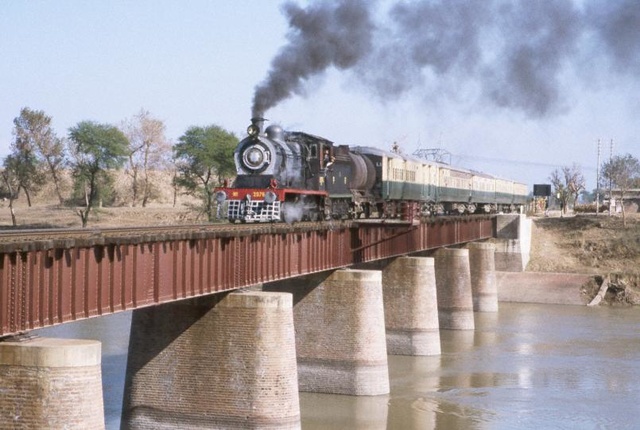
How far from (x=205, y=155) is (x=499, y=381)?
57088 millimetres

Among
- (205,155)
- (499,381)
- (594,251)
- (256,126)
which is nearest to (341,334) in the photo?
(256,126)

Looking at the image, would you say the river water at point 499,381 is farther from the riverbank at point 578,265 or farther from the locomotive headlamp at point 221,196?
the riverbank at point 578,265

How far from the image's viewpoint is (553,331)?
60281mm

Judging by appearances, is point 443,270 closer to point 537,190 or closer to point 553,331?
point 553,331

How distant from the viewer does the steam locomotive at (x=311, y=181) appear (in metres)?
35.2

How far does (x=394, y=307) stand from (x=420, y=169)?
14661 mm

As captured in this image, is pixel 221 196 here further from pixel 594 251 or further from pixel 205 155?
pixel 205 155

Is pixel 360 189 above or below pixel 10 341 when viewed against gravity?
above

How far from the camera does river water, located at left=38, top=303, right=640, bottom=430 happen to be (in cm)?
3603

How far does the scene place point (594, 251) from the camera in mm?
83688

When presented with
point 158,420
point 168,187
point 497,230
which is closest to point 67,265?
point 158,420

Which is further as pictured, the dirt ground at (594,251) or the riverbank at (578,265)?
the dirt ground at (594,251)

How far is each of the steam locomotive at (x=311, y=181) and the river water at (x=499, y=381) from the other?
660 centimetres

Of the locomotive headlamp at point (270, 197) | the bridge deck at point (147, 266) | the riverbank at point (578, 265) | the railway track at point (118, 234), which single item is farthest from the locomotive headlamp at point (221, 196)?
the riverbank at point (578, 265)
